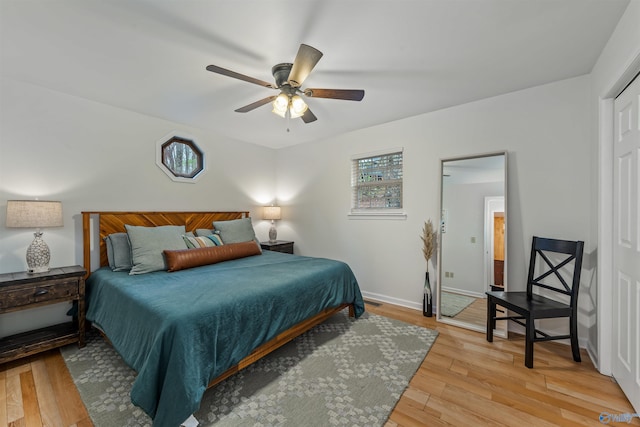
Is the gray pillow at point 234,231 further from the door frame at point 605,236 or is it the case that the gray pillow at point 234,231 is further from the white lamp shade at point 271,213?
the door frame at point 605,236

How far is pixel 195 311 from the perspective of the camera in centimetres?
162

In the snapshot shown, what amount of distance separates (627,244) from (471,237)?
129 cm

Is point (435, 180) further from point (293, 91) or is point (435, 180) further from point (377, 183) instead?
point (293, 91)

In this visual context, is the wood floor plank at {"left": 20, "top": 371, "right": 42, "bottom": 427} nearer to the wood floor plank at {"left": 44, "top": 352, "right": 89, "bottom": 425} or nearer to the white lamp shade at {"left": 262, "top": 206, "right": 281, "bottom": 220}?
the wood floor plank at {"left": 44, "top": 352, "right": 89, "bottom": 425}

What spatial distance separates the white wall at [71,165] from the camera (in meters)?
2.47

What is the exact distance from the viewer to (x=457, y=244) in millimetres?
3080

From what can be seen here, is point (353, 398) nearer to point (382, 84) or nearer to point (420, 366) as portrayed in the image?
point (420, 366)

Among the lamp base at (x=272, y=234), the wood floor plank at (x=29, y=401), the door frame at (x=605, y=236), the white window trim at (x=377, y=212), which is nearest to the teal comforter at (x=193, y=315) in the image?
the wood floor plank at (x=29, y=401)

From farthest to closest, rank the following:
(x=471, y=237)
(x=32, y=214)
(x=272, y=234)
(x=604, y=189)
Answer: (x=272, y=234) < (x=471, y=237) < (x=32, y=214) < (x=604, y=189)

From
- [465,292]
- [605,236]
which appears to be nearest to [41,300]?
[465,292]

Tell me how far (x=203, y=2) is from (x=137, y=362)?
88.8 inches

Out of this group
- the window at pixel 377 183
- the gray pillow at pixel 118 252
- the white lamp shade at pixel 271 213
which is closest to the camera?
the gray pillow at pixel 118 252

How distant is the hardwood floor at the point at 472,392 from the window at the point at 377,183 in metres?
1.91

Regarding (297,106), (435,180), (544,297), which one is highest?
(297,106)
